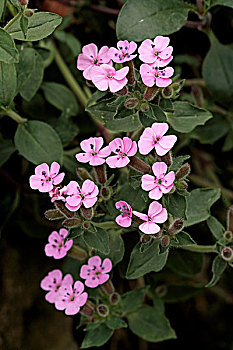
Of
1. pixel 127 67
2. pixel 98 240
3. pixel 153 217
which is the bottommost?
pixel 98 240

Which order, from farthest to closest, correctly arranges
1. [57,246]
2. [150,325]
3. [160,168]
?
[150,325]
[57,246]
[160,168]

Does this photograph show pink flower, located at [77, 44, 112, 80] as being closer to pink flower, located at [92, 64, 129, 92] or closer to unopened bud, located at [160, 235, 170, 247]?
pink flower, located at [92, 64, 129, 92]

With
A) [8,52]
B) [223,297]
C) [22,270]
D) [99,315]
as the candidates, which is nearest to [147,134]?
[8,52]

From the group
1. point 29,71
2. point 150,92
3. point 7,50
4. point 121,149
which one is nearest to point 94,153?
point 121,149

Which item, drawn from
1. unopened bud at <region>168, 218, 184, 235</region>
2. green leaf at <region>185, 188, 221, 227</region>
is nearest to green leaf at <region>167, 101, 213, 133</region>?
green leaf at <region>185, 188, 221, 227</region>

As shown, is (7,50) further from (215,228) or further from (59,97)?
(215,228)

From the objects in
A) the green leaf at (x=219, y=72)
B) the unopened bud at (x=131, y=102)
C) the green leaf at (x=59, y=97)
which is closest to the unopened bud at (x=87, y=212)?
the unopened bud at (x=131, y=102)
